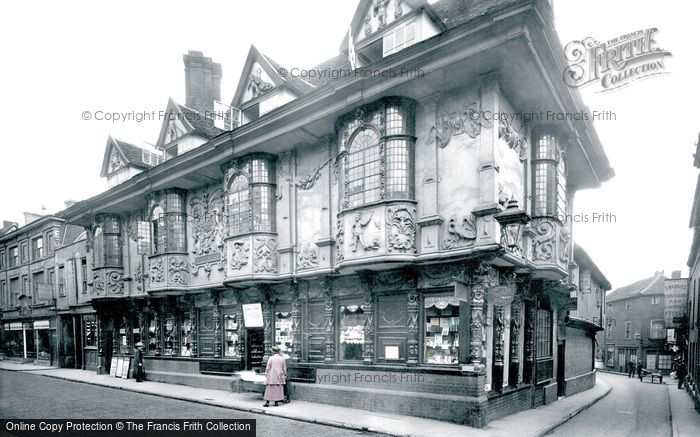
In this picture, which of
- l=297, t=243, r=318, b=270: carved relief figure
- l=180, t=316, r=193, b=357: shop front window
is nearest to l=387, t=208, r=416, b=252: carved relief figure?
l=297, t=243, r=318, b=270: carved relief figure

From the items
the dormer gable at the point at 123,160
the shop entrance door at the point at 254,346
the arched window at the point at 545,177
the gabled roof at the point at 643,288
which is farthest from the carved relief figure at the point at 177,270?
the gabled roof at the point at 643,288

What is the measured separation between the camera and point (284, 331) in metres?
15.3

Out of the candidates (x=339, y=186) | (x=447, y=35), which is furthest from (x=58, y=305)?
(x=447, y=35)

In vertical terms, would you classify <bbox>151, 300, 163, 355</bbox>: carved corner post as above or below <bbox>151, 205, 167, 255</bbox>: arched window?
below

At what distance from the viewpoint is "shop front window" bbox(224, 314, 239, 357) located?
17.1 meters

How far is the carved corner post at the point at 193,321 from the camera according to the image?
726 inches

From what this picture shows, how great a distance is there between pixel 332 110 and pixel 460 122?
12.0 feet

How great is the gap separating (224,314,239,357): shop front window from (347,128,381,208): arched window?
24.6 ft

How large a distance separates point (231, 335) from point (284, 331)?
9.90 feet

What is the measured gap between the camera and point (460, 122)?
37.9ft

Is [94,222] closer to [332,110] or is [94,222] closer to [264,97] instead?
[264,97]

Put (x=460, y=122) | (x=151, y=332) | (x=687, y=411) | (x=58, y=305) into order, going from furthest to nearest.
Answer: (x=58, y=305), (x=151, y=332), (x=687, y=411), (x=460, y=122)

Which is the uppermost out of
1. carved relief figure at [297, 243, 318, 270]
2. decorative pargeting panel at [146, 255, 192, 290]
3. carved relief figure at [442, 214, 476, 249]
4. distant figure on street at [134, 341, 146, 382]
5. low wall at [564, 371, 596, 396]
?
carved relief figure at [442, 214, 476, 249]

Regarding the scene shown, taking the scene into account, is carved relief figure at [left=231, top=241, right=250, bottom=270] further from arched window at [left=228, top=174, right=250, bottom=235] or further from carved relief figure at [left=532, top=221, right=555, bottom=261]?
carved relief figure at [left=532, top=221, right=555, bottom=261]
